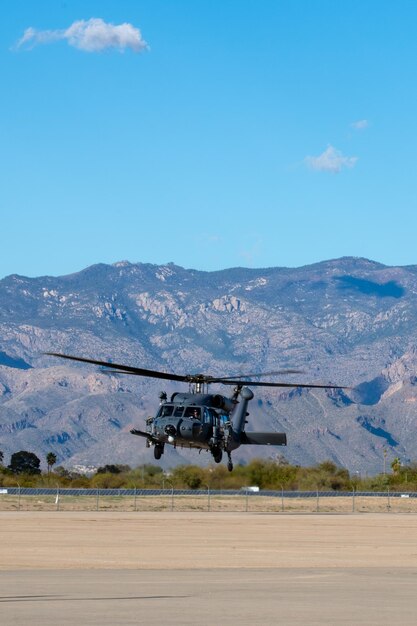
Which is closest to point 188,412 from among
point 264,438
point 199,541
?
point 264,438

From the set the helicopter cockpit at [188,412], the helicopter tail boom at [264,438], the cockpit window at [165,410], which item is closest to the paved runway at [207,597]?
the helicopter cockpit at [188,412]

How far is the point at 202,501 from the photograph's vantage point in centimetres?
11294

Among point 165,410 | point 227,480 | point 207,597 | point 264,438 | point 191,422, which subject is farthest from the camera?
point 227,480

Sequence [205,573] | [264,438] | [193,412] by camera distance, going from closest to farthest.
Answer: [205,573]
[193,412]
[264,438]

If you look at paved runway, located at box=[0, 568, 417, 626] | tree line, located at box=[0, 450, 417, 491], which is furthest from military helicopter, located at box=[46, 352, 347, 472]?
tree line, located at box=[0, 450, 417, 491]

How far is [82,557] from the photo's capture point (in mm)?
43156

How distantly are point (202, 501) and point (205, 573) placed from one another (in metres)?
78.1

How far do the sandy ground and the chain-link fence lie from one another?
25.9 metres

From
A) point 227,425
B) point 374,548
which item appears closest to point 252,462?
point 227,425

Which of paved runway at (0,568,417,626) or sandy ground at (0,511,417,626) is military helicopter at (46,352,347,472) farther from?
paved runway at (0,568,417,626)

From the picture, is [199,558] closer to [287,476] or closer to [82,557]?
[82,557]

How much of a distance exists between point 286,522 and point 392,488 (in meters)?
76.5

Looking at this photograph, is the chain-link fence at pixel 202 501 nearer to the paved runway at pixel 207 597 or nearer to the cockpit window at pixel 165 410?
the cockpit window at pixel 165 410

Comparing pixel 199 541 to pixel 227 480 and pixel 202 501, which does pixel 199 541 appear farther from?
pixel 227 480
